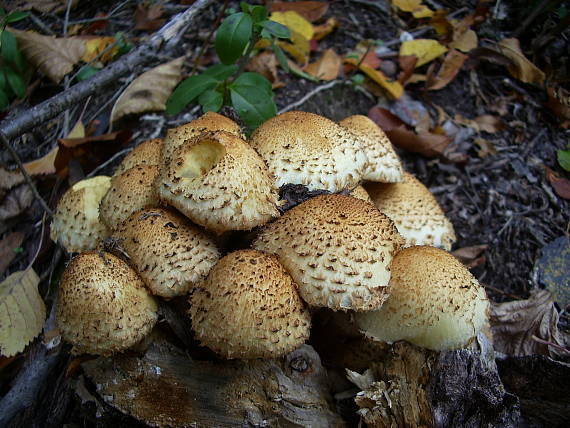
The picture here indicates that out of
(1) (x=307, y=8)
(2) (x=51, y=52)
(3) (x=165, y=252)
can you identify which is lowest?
(1) (x=307, y=8)

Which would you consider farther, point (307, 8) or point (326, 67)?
point (307, 8)

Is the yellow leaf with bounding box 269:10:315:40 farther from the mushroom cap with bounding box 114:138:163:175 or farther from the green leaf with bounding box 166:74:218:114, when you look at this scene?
the mushroom cap with bounding box 114:138:163:175

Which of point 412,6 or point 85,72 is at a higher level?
point 85,72

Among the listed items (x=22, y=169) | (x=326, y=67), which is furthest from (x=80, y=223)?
(x=326, y=67)

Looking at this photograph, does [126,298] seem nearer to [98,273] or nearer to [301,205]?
[98,273]

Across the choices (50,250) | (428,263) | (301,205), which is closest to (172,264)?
(301,205)

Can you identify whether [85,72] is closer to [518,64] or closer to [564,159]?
[518,64]

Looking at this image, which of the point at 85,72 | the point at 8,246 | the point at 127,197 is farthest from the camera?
the point at 85,72
